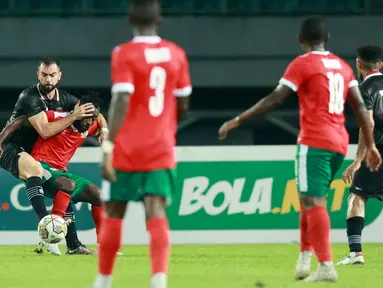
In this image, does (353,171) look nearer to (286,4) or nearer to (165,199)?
(165,199)

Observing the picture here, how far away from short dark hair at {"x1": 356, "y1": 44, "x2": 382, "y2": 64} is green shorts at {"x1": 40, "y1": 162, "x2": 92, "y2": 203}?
2.95 m

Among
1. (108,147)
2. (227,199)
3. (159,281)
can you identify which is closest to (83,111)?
(227,199)

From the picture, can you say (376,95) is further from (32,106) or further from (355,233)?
(32,106)

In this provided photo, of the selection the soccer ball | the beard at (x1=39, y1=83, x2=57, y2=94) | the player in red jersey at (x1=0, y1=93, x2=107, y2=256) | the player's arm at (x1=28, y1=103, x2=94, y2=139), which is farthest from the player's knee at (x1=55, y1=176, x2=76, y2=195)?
the beard at (x1=39, y1=83, x2=57, y2=94)

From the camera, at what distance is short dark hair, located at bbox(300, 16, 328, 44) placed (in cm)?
880

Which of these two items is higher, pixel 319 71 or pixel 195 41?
pixel 319 71

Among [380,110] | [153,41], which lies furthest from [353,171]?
[153,41]

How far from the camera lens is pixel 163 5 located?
77.8 ft

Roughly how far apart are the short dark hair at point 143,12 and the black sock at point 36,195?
5110 millimetres

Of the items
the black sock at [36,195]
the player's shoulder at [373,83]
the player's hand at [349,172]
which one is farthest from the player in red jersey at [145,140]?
the black sock at [36,195]

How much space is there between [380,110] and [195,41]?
12.2 metres

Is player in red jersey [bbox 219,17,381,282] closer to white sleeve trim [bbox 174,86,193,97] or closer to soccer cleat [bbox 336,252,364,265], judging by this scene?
white sleeve trim [bbox 174,86,193,97]

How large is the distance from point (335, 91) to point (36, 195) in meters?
4.27

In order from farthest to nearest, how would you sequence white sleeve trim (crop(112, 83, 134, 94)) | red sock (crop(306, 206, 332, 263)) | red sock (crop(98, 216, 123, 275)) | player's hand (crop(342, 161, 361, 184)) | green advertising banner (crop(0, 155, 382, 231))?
green advertising banner (crop(0, 155, 382, 231)), player's hand (crop(342, 161, 361, 184)), red sock (crop(306, 206, 332, 263)), red sock (crop(98, 216, 123, 275)), white sleeve trim (crop(112, 83, 134, 94))
